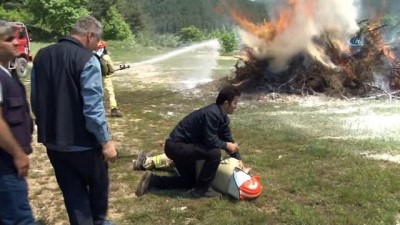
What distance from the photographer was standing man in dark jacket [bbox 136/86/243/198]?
4.82 meters

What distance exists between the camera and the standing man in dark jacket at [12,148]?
3.08 m

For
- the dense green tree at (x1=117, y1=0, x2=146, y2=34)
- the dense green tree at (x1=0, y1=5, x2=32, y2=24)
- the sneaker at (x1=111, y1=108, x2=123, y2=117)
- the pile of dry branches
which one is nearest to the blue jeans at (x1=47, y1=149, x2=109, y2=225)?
the sneaker at (x1=111, y1=108, x2=123, y2=117)

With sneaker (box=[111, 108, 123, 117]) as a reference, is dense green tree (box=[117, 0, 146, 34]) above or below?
below

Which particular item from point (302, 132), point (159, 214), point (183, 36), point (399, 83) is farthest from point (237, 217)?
point (183, 36)

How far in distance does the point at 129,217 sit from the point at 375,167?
3361 mm

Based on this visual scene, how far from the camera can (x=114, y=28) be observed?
154 feet

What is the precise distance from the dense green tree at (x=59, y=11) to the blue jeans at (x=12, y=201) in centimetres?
3595

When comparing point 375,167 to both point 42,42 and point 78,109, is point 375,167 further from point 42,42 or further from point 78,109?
point 42,42

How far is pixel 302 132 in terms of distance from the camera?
8203 millimetres

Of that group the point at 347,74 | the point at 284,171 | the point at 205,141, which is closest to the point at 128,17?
the point at 347,74

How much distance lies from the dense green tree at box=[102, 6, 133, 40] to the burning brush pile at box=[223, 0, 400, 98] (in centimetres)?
3321

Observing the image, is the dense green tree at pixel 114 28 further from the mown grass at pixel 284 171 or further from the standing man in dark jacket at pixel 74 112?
the standing man in dark jacket at pixel 74 112

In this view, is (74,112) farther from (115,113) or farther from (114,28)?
(114,28)

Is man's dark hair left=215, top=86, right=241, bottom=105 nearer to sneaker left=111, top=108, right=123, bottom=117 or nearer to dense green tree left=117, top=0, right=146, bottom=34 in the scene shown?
sneaker left=111, top=108, right=123, bottom=117
